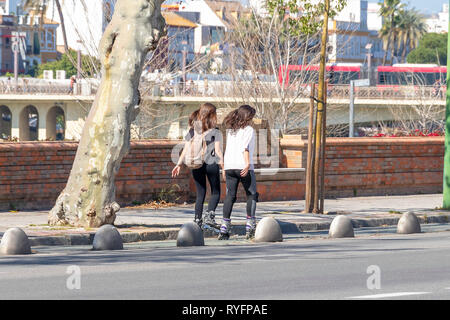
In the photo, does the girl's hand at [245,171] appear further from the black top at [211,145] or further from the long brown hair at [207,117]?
the long brown hair at [207,117]

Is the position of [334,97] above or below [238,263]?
above

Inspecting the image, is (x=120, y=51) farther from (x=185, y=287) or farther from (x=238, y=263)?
(x=185, y=287)

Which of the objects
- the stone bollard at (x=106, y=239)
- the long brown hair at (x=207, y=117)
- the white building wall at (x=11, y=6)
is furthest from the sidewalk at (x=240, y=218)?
the white building wall at (x=11, y=6)

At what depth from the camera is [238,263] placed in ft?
36.9

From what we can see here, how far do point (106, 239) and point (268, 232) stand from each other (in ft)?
7.94

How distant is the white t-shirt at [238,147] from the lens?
14414mm

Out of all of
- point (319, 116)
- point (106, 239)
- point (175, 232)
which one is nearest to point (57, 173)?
point (175, 232)

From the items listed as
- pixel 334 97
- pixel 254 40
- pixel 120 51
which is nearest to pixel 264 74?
pixel 254 40

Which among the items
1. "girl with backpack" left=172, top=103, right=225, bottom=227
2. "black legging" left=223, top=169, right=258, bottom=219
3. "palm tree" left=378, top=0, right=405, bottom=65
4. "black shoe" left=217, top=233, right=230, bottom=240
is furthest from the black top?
"palm tree" left=378, top=0, right=405, bottom=65

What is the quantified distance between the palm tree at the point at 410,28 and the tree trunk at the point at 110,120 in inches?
5713

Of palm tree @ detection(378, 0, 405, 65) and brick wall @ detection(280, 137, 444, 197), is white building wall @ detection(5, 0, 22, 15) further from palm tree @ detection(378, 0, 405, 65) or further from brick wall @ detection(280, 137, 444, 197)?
brick wall @ detection(280, 137, 444, 197)

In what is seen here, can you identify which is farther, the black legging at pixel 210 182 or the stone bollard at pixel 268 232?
the black legging at pixel 210 182

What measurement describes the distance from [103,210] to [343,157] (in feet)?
28.1

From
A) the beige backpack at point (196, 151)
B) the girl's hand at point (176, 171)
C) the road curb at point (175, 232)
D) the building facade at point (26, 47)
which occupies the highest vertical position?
the building facade at point (26, 47)
